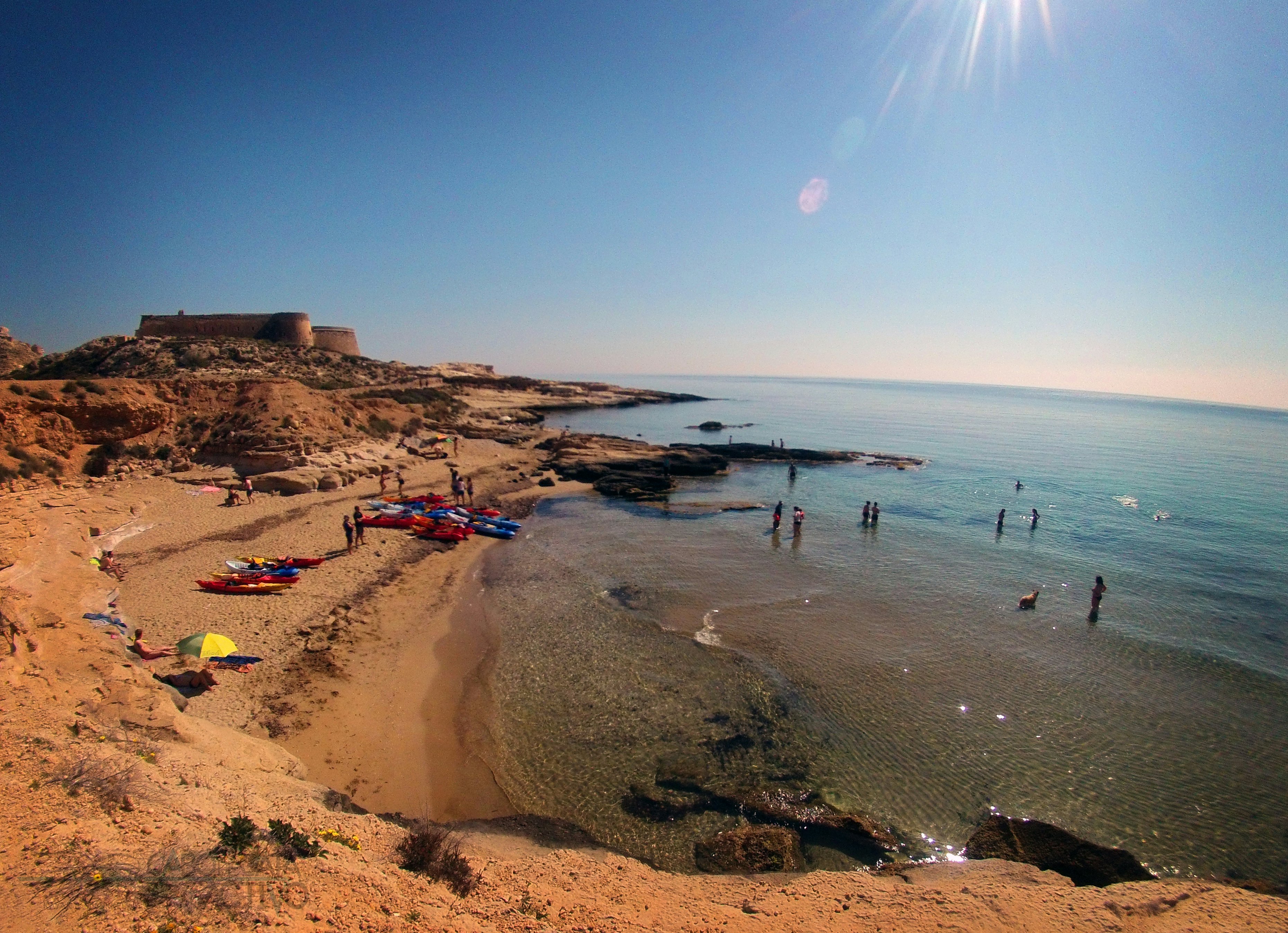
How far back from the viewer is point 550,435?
49.3 meters

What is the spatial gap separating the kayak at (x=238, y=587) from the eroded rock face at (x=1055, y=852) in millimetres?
15521

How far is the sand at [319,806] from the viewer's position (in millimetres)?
4605

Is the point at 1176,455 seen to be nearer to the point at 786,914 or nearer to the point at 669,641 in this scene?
the point at 669,641

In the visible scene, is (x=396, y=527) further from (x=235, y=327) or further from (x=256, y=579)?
(x=235, y=327)

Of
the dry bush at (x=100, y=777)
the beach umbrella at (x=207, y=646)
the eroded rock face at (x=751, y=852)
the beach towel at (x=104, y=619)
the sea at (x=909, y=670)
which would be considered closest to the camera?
the dry bush at (x=100, y=777)

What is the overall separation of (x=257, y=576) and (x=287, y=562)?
1.17m

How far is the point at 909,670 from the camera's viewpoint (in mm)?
13148

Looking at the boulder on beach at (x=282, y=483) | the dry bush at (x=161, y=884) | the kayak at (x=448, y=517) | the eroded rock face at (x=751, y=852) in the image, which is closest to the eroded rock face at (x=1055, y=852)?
the eroded rock face at (x=751, y=852)

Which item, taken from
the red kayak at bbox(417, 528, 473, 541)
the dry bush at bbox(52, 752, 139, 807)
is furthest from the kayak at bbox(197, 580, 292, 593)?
the dry bush at bbox(52, 752, 139, 807)

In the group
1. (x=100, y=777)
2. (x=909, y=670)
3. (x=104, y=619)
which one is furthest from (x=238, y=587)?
(x=909, y=670)

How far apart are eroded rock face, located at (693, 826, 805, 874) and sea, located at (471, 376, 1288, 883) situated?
A: 0.89ft

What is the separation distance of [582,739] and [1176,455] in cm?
6987

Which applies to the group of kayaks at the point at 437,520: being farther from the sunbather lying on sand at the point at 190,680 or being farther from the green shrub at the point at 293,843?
the green shrub at the point at 293,843

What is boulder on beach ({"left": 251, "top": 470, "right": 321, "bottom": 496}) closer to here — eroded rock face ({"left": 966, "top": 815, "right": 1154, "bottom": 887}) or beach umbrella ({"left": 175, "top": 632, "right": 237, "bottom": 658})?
beach umbrella ({"left": 175, "top": 632, "right": 237, "bottom": 658})
